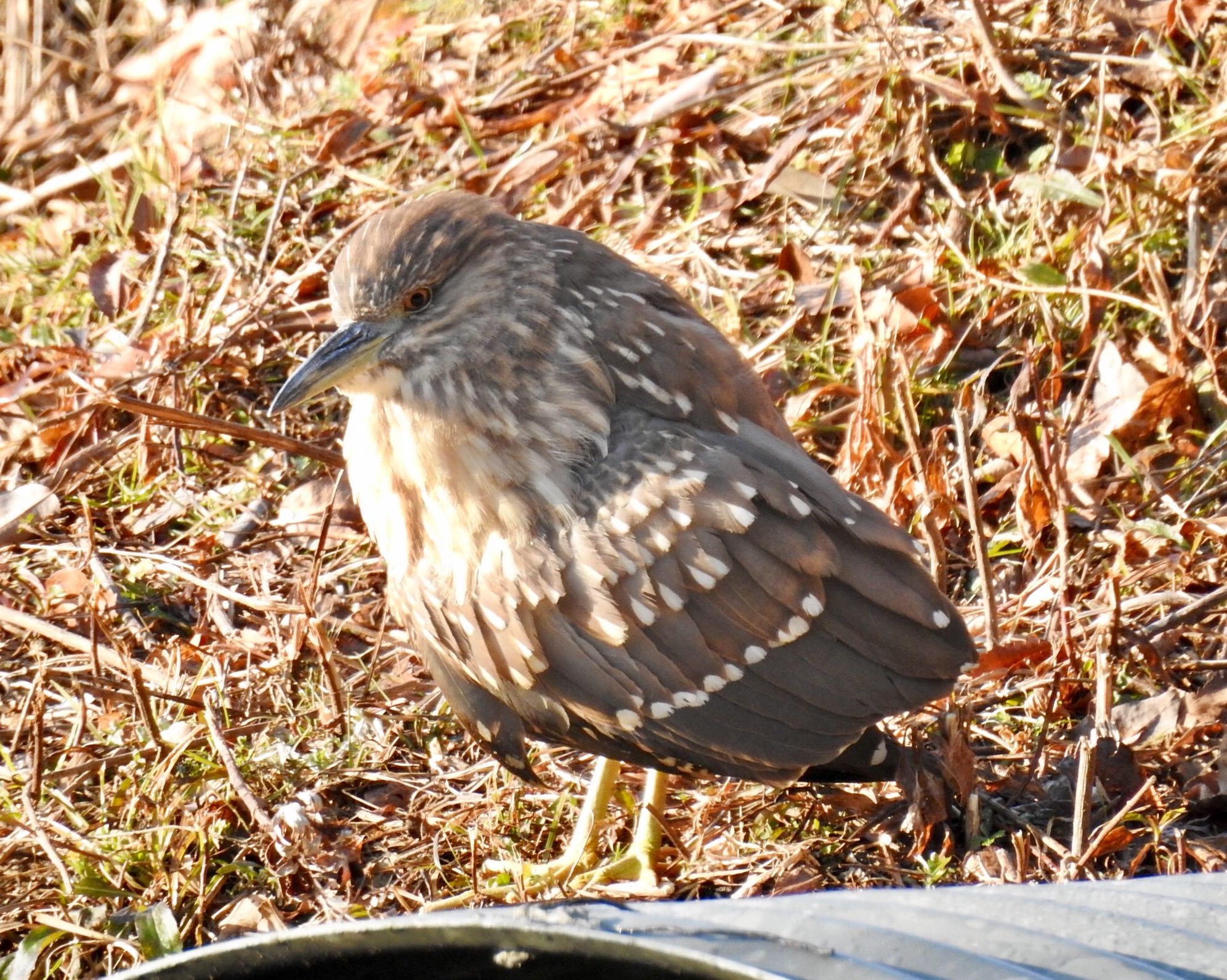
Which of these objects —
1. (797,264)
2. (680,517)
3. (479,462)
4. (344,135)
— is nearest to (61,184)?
(344,135)

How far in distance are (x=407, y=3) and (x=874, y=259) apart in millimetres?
2796

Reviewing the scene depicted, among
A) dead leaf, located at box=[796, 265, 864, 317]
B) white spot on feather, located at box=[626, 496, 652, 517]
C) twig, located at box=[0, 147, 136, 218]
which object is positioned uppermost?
twig, located at box=[0, 147, 136, 218]

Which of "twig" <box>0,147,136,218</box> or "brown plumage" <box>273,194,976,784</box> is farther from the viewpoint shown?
"twig" <box>0,147,136,218</box>

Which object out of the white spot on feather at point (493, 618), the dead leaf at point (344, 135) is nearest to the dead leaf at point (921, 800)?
the white spot on feather at point (493, 618)

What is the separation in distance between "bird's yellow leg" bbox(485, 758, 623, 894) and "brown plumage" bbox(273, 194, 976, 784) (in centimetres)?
28

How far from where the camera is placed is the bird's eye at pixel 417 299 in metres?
3.15

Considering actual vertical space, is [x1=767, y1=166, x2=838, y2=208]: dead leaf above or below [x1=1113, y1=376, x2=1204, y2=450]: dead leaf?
above

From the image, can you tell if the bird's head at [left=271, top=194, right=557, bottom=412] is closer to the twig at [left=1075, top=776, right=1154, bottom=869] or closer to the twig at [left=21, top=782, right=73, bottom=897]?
the twig at [left=21, top=782, right=73, bottom=897]

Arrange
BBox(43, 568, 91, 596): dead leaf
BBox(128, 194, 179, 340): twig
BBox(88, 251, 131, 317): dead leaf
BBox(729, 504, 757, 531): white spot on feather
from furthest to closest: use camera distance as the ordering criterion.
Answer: BBox(88, 251, 131, 317): dead leaf < BBox(128, 194, 179, 340): twig < BBox(43, 568, 91, 596): dead leaf < BBox(729, 504, 757, 531): white spot on feather

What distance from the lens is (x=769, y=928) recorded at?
2.07 metres

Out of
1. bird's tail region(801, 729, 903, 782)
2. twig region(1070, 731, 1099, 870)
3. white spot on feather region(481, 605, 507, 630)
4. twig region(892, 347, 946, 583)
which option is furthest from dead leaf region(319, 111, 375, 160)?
twig region(1070, 731, 1099, 870)

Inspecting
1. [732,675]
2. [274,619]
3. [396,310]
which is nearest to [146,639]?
[274,619]

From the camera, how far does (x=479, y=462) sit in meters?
3.16

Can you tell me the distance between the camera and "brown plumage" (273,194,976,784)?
10.1 feet
